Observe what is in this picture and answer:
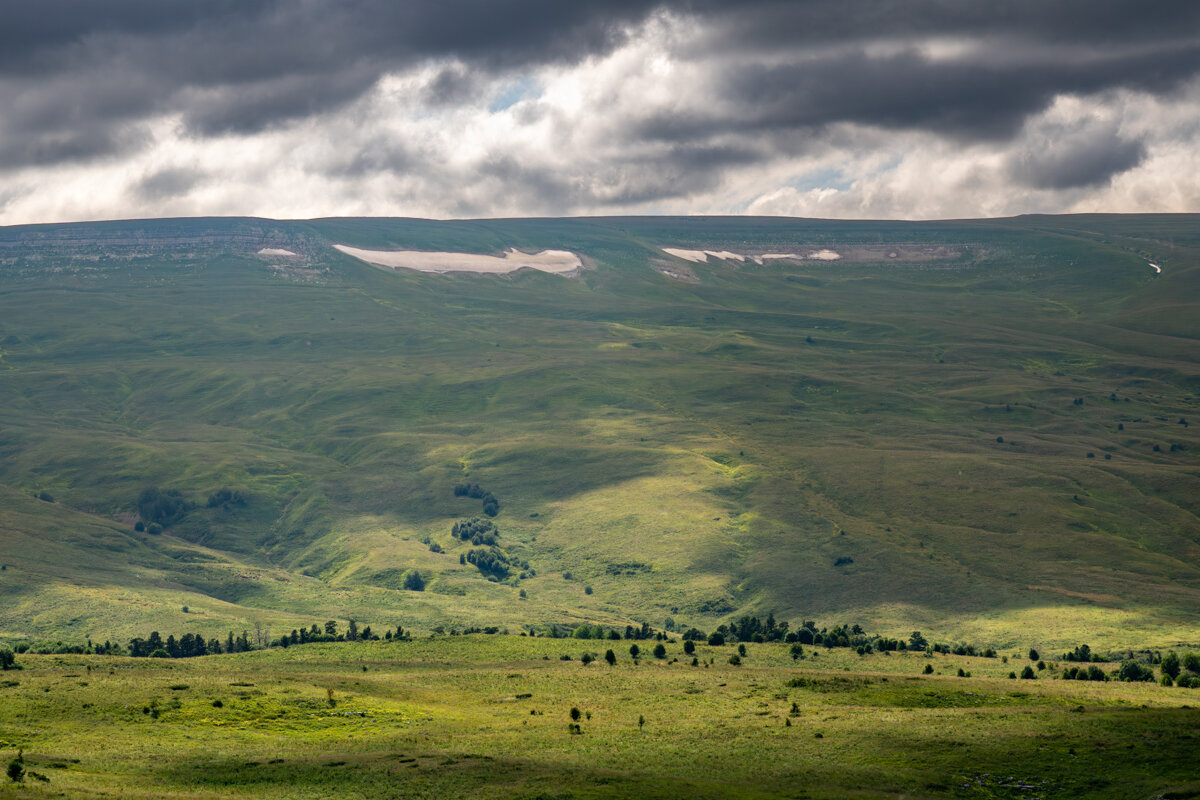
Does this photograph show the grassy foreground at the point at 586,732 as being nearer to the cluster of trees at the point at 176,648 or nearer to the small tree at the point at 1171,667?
the small tree at the point at 1171,667

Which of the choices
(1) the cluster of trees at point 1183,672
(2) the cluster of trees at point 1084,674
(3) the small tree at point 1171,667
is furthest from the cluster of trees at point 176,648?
(3) the small tree at point 1171,667

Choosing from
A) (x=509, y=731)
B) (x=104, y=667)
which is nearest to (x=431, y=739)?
(x=509, y=731)

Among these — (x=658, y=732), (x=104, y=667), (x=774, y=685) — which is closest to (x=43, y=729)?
(x=104, y=667)

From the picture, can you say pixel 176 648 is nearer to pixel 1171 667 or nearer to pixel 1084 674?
pixel 1084 674

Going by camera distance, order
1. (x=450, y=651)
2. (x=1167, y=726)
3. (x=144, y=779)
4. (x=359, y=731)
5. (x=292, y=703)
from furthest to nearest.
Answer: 1. (x=450, y=651)
2. (x=292, y=703)
3. (x=359, y=731)
4. (x=1167, y=726)
5. (x=144, y=779)

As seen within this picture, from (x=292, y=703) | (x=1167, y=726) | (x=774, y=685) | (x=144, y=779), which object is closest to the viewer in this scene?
(x=144, y=779)

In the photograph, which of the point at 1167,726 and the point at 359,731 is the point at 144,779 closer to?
the point at 359,731

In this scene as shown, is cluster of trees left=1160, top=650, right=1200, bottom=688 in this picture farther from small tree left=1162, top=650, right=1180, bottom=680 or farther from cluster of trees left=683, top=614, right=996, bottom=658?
cluster of trees left=683, top=614, right=996, bottom=658

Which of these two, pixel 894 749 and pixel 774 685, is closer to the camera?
pixel 894 749

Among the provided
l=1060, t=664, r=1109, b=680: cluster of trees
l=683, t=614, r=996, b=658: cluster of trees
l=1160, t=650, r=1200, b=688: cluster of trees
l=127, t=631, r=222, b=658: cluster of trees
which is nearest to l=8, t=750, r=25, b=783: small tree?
l=127, t=631, r=222, b=658: cluster of trees

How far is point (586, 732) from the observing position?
351 ft

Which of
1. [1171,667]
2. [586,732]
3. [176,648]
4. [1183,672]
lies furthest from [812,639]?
[176,648]

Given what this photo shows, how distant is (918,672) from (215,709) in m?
80.0

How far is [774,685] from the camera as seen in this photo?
12938cm
